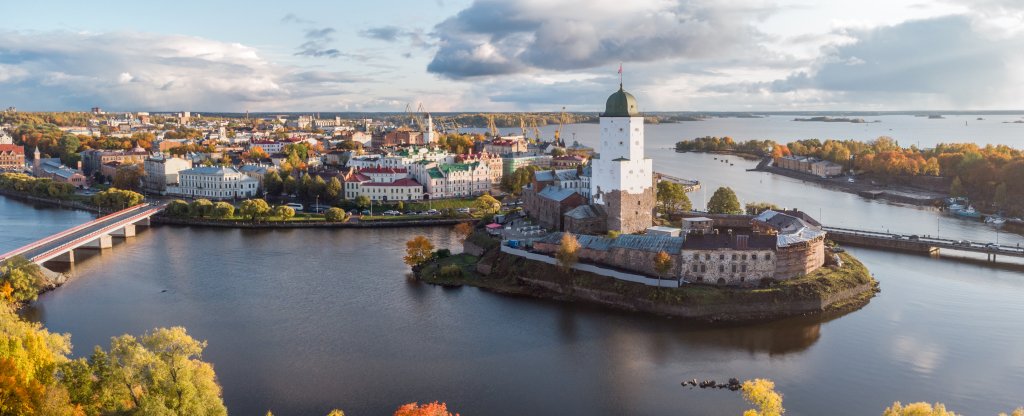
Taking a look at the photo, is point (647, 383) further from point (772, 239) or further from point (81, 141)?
point (81, 141)

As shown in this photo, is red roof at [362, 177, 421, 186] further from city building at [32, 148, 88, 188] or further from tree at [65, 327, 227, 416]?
tree at [65, 327, 227, 416]

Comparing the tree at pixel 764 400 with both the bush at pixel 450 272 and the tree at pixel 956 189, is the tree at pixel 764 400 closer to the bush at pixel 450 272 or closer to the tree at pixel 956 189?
the bush at pixel 450 272

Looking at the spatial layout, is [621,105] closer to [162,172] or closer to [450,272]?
[450,272]

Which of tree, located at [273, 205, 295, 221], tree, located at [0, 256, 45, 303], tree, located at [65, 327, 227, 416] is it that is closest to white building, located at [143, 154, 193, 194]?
tree, located at [273, 205, 295, 221]

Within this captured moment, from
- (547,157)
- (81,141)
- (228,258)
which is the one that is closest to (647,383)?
(228,258)

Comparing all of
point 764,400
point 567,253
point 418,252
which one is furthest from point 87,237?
point 764,400

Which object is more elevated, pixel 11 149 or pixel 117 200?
pixel 11 149

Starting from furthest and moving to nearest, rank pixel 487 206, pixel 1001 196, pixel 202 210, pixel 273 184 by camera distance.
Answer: pixel 273 184 → pixel 1001 196 → pixel 487 206 → pixel 202 210
